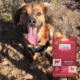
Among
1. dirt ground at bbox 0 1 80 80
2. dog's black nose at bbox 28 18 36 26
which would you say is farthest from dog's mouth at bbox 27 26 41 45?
dirt ground at bbox 0 1 80 80

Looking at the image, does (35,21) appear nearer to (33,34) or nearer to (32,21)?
(32,21)

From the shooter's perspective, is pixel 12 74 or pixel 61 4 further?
pixel 61 4

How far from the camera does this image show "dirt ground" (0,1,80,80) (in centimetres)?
231

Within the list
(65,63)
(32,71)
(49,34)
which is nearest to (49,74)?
(32,71)

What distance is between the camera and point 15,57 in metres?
2.67

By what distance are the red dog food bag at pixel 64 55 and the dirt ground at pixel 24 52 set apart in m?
0.60

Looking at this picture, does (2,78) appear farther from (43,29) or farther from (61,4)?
(61,4)

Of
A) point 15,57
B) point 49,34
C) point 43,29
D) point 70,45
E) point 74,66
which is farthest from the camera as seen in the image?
point 15,57

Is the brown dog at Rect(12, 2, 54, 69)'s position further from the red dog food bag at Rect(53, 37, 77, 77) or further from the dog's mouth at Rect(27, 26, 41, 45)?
the red dog food bag at Rect(53, 37, 77, 77)

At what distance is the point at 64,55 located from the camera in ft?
5.18

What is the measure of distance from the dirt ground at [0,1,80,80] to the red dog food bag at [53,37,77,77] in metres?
0.60

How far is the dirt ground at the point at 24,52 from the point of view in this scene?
231 cm

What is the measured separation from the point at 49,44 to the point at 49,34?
248 millimetres

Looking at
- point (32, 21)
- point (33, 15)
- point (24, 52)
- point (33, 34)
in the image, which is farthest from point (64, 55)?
point (24, 52)
